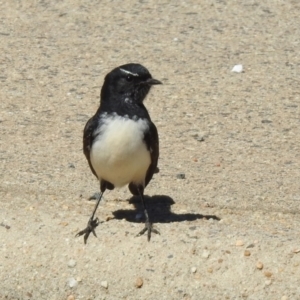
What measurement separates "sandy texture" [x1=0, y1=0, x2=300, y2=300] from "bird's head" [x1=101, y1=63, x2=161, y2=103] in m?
1.04

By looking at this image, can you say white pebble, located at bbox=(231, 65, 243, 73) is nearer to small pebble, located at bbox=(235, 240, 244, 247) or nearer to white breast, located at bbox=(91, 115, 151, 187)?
white breast, located at bbox=(91, 115, 151, 187)

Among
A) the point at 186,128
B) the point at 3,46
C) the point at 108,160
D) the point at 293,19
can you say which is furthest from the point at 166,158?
the point at 293,19

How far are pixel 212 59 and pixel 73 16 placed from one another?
2361 mm

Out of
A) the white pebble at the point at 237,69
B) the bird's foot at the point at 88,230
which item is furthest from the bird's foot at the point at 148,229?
the white pebble at the point at 237,69

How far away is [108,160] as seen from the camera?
289 inches

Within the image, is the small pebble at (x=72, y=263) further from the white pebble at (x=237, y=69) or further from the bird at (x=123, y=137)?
the white pebble at (x=237, y=69)

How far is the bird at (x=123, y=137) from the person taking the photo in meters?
7.29

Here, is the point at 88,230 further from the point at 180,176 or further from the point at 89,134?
the point at 180,176

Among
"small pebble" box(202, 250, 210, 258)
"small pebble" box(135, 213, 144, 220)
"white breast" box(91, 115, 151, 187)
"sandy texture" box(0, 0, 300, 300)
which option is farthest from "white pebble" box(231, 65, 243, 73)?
"small pebble" box(202, 250, 210, 258)

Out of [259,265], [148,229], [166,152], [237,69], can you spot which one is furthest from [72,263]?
[237,69]

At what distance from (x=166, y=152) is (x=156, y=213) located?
1505 millimetres

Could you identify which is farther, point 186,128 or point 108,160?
point 186,128

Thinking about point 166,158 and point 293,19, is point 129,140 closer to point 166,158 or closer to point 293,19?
point 166,158

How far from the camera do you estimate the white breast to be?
23.8ft
